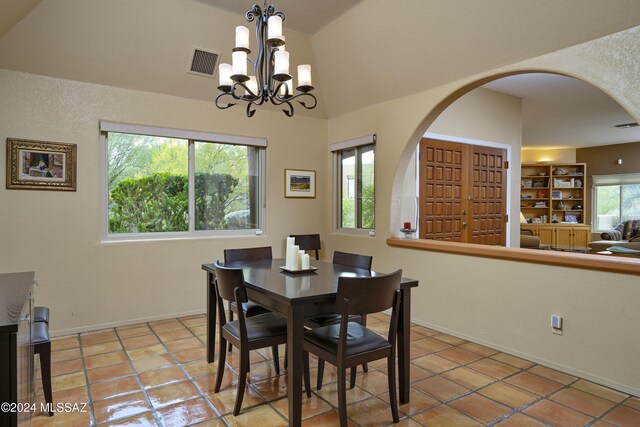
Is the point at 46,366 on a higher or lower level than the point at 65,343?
higher

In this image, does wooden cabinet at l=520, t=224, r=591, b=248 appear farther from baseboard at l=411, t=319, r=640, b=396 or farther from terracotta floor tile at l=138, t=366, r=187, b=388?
terracotta floor tile at l=138, t=366, r=187, b=388

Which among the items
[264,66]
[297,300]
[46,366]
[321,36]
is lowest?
[46,366]

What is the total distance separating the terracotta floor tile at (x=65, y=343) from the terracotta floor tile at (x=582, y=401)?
3.75 metres

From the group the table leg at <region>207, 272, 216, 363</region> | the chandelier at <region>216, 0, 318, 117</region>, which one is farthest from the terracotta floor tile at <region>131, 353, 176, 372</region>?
the chandelier at <region>216, 0, 318, 117</region>

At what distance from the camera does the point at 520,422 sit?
2.15 metres

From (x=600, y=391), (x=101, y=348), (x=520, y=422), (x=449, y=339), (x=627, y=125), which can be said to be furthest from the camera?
(x=627, y=125)

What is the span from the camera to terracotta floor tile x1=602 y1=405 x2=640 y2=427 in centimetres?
215

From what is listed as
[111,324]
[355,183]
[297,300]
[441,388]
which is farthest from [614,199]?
[111,324]

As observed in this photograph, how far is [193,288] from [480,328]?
9.73 ft

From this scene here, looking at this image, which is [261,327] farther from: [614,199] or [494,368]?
[614,199]

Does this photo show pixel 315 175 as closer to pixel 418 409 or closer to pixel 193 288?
pixel 193 288

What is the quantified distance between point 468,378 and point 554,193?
767 centimetres

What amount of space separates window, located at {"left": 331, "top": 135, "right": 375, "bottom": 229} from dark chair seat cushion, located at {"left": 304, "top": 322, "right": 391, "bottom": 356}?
2410mm

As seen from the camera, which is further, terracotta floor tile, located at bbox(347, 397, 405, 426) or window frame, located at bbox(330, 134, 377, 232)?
window frame, located at bbox(330, 134, 377, 232)
